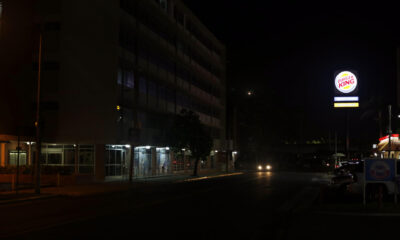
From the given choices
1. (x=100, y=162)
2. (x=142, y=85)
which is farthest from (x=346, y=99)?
(x=142, y=85)

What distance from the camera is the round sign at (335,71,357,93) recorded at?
108 feet

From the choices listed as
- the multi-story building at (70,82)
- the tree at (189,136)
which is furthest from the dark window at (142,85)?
the tree at (189,136)

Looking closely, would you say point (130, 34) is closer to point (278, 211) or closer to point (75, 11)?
point (75, 11)

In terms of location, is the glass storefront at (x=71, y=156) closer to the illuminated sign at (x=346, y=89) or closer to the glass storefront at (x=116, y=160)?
the glass storefront at (x=116, y=160)

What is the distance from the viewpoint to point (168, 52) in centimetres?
5800

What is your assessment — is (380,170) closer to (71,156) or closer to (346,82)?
(346,82)

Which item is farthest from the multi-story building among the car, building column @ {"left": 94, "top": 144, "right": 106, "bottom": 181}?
the car

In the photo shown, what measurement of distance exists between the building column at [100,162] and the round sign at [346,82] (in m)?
19.9

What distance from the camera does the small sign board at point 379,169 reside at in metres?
19.8

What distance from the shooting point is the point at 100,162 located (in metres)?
42.1

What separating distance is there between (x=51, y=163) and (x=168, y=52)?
21.0 metres

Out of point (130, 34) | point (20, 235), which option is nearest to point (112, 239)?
point (20, 235)

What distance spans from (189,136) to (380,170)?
119 feet

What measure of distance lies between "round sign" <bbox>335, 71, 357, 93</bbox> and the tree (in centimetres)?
2420
